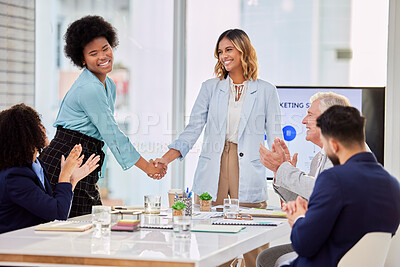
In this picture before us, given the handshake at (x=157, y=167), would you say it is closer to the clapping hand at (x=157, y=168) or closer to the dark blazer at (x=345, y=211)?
the clapping hand at (x=157, y=168)

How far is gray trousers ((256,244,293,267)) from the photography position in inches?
114

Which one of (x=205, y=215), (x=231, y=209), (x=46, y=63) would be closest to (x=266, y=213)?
(x=231, y=209)

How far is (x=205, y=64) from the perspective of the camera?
5.64 metres

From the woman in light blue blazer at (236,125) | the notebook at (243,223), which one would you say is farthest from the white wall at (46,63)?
the notebook at (243,223)

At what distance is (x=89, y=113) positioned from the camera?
134 inches

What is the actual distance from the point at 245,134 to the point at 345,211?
6.30 feet

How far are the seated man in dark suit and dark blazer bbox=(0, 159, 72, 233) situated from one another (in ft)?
3.65

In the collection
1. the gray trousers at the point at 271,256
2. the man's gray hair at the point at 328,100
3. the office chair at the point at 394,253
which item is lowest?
the office chair at the point at 394,253

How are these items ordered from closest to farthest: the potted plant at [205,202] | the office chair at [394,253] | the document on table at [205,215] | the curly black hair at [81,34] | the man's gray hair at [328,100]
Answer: the document on table at [205,215] → the man's gray hair at [328,100] → the potted plant at [205,202] → the curly black hair at [81,34] → the office chair at [394,253]

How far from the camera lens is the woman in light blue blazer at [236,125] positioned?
379 centimetres

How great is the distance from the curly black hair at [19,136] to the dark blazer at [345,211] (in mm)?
1264

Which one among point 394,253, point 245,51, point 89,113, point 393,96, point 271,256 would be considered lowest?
point 394,253

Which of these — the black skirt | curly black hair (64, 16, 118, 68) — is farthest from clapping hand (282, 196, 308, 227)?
curly black hair (64, 16, 118, 68)

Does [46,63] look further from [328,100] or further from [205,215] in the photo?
[328,100]
